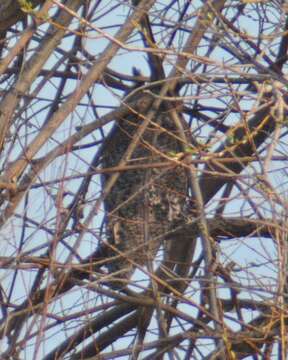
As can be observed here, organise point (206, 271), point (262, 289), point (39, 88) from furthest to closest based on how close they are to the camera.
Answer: point (39, 88), point (206, 271), point (262, 289)

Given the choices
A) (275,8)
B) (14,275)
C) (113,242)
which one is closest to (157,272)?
(113,242)

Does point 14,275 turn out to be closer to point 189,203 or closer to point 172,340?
point 172,340

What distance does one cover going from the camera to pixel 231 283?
4953 millimetres

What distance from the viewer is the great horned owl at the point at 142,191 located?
604cm

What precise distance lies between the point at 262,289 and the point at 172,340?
0.63m

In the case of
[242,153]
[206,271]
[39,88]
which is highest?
[39,88]

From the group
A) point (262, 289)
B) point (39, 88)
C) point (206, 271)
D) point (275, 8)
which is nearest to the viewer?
point (262, 289)

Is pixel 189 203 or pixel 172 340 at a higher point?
pixel 189 203

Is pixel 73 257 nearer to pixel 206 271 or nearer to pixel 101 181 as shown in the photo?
pixel 206 271

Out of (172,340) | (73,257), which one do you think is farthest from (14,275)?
(172,340)

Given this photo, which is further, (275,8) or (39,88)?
(39,88)

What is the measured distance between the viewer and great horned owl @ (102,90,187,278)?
6.04 m

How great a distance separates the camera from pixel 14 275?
537cm

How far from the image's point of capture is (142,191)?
6.25 m
